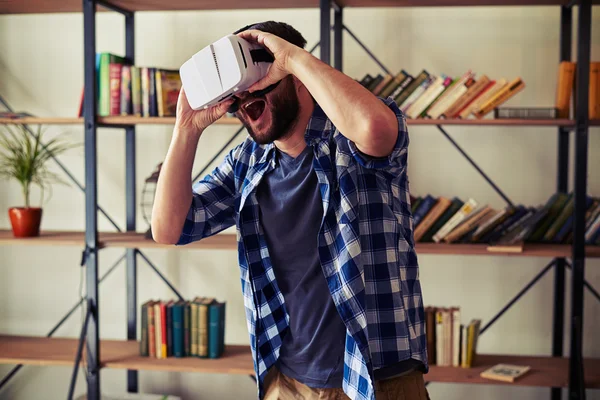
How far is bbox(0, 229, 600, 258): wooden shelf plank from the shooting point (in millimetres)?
2195

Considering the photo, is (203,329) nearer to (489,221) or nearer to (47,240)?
(47,240)

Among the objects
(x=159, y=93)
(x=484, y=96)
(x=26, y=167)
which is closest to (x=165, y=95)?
(x=159, y=93)

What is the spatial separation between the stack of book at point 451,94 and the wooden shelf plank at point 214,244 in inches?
17.6

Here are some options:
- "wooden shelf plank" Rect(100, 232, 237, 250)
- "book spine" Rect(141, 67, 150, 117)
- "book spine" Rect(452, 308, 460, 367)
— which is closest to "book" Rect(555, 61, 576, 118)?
"book spine" Rect(452, 308, 460, 367)

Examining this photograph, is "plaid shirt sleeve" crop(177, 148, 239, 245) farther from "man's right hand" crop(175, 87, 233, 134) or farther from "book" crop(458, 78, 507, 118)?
"book" crop(458, 78, 507, 118)

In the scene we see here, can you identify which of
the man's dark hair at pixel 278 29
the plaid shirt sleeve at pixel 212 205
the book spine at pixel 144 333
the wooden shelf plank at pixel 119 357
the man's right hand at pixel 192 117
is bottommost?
the wooden shelf plank at pixel 119 357

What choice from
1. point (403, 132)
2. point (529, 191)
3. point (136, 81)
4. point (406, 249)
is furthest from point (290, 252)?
point (529, 191)

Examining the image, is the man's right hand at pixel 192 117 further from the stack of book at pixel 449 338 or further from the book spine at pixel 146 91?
the stack of book at pixel 449 338

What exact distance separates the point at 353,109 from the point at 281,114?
0.20 meters

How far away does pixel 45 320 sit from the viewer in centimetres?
289

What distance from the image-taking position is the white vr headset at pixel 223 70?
107cm

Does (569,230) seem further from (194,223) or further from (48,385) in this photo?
(48,385)

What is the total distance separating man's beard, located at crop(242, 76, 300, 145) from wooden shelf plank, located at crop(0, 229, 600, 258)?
3.75 ft

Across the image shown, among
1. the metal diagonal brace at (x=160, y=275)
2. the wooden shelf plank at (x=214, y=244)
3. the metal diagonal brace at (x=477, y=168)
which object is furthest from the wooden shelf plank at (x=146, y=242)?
the metal diagonal brace at (x=477, y=168)
